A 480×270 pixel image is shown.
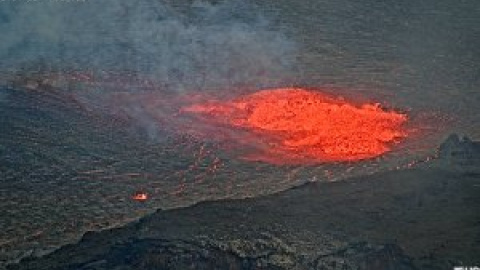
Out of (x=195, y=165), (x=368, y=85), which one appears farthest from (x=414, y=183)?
(x=368, y=85)

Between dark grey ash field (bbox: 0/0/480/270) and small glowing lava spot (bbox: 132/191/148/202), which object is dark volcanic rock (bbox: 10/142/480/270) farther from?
small glowing lava spot (bbox: 132/191/148/202)

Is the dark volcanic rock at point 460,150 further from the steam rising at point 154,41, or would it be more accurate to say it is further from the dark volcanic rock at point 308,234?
the steam rising at point 154,41

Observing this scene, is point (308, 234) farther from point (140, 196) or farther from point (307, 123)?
point (307, 123)

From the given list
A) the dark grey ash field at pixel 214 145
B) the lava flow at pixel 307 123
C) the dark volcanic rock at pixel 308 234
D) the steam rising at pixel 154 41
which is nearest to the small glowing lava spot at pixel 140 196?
the dark grey ash field at pixel 214 145

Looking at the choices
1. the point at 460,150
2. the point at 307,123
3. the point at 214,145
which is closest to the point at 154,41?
the point at 307,123

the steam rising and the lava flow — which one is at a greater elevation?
the steam rising

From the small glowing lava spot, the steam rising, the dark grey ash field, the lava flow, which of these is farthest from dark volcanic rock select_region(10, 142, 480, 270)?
the steam rising
